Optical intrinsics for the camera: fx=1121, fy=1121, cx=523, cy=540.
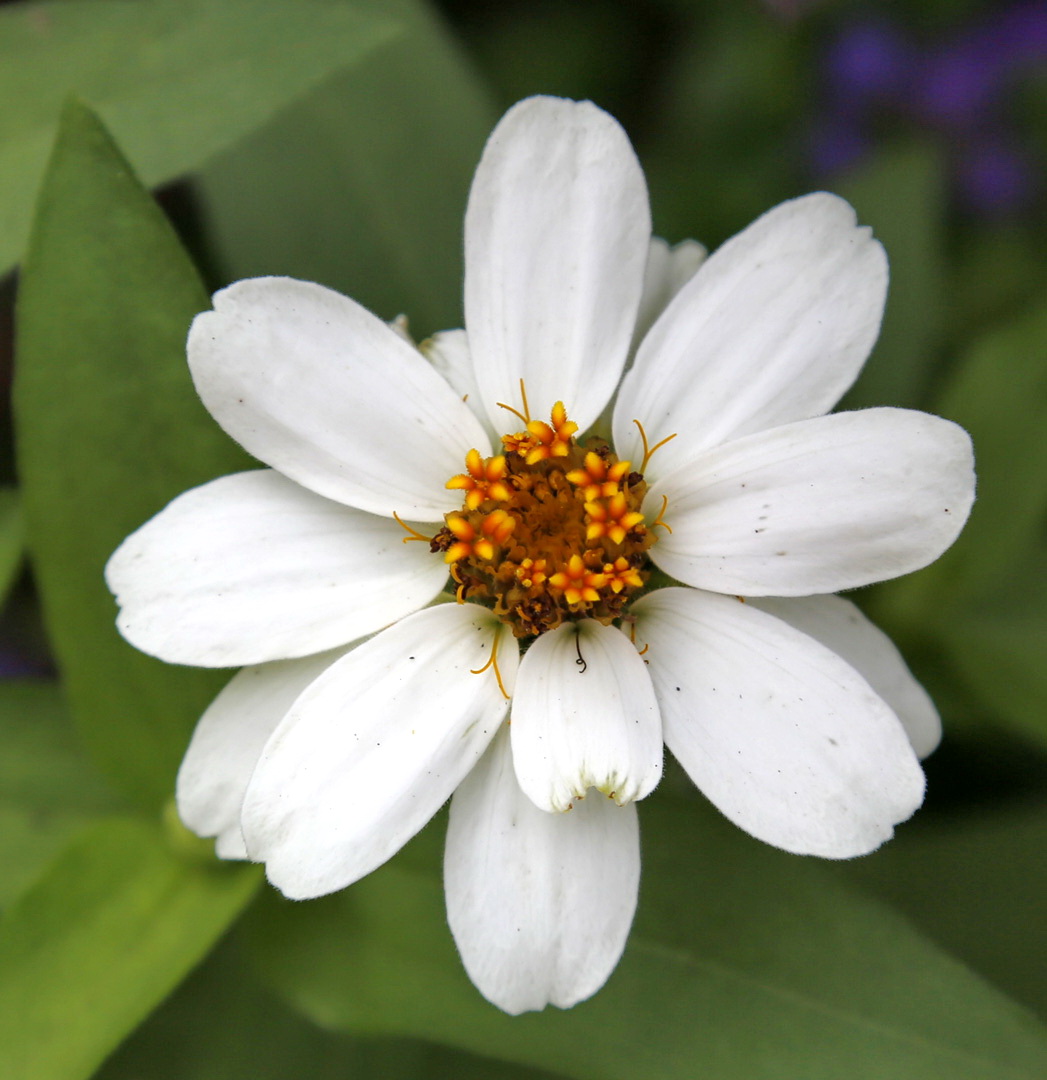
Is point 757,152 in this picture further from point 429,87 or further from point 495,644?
point 495,644

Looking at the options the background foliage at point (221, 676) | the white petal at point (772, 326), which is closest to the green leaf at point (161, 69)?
the background foliage at point (221, 676)

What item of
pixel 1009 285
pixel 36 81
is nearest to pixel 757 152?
pixel 1009 285

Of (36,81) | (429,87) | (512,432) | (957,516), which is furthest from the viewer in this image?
(429,87)

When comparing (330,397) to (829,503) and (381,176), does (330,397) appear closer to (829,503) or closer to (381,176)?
(829,503)

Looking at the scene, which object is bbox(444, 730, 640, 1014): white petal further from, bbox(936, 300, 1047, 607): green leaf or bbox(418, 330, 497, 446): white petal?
bbox(936, 300, 1047, 607): green leaf

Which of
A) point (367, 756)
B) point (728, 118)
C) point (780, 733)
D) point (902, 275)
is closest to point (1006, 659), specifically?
point (902, 275)

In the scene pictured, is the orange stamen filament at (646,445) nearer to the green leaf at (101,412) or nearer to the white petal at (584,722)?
the white petal at (584,722)
